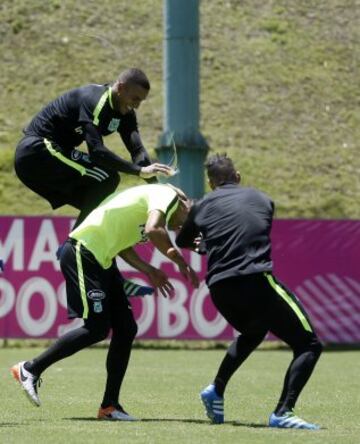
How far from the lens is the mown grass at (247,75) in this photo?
99.0 feet

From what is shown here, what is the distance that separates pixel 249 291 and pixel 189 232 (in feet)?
2.03

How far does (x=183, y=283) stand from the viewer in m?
18.4

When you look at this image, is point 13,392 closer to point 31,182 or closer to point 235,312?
point 31,182

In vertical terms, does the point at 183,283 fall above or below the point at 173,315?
above

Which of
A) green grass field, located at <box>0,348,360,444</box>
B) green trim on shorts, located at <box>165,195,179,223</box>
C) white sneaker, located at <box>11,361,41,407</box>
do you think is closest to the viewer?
green grass field, located at <box>0,348,360,444</box>

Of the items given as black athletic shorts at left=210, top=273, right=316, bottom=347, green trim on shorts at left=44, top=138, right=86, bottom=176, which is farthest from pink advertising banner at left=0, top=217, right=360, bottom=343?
black athletic shorts at left=210, top=273, right=316, bottom=347

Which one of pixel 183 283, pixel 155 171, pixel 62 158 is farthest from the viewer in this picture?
pixel 183 283

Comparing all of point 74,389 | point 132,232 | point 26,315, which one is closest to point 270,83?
point 26,315

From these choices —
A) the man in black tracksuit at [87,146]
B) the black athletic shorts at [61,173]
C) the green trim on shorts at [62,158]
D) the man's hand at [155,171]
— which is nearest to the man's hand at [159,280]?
the man in black tracksuit at [87,146]

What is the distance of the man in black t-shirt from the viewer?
30.8 feet

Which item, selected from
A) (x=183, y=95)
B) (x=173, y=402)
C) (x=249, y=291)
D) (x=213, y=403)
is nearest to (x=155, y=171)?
(x=249, y=291)

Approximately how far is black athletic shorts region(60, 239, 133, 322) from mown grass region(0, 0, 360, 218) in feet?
62.4

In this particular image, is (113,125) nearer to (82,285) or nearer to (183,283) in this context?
(82,285)

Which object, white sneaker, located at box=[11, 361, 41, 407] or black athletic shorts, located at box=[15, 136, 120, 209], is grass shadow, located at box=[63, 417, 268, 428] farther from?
black athletic shorts, located at box=[15, 136, 120, 209]
